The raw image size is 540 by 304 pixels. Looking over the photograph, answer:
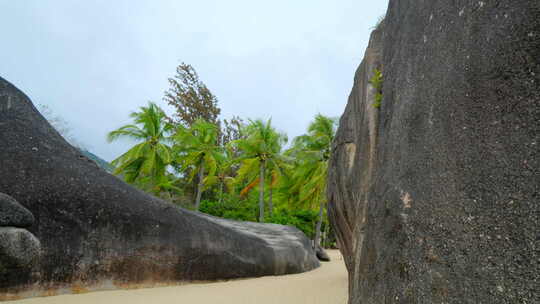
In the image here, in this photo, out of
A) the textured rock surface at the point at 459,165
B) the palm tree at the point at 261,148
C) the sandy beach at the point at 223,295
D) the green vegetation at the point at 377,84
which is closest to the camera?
the textured rock surface at the point at 459,165

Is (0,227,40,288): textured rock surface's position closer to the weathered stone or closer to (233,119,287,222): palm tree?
the weathered stone

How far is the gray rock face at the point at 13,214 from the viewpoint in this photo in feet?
11.4

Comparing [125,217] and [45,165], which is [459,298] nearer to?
[125,217]

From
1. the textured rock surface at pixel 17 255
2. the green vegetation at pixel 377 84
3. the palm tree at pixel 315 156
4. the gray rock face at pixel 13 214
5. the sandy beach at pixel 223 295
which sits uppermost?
the palm tree at pixel 315 156

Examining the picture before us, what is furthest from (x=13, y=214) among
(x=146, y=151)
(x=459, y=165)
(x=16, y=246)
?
(x=146, y=151)

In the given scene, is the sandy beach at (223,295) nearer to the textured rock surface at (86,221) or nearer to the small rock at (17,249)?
the textured rock surface at (86,221)

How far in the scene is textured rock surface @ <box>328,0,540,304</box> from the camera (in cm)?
127

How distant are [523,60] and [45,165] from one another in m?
5.04

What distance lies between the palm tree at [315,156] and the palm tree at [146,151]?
24.5 feet

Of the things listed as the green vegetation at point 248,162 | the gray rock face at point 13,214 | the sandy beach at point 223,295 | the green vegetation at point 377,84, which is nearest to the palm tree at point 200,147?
the green vegetation at point 248,162

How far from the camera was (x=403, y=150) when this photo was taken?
2.09 metres

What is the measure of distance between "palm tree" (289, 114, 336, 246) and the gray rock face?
14.2m

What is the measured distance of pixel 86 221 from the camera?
430 cm

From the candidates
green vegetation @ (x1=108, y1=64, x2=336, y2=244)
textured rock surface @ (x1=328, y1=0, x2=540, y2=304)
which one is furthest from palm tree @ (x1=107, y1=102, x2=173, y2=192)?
textured rock surface @ (x1=328, y1=0, x2=540, y2=304)
